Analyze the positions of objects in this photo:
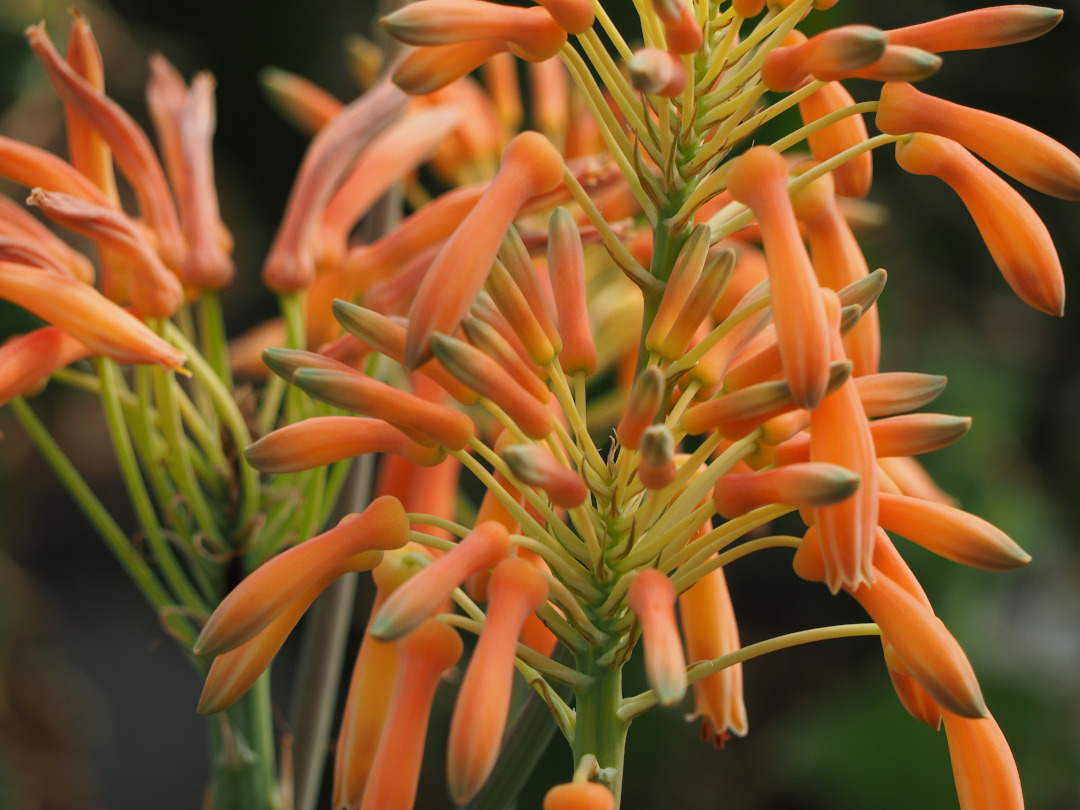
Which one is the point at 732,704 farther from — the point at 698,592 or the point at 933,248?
the point at 933,248

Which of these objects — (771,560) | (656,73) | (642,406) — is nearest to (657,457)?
(642,406)

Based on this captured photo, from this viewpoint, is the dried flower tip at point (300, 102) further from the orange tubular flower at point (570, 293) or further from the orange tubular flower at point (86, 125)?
the orange tubular flower at point (570, 293)

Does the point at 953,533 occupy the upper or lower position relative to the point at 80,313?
lower

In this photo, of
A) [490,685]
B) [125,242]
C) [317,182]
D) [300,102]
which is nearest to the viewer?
[490,685]

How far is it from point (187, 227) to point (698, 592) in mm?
407

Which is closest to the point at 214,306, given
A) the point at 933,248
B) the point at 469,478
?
the point at 469,478

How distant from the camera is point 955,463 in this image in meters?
1.43

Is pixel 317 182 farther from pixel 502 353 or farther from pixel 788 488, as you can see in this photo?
pixel 788 488

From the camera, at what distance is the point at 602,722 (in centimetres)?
42

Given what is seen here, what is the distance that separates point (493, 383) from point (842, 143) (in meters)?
0.20

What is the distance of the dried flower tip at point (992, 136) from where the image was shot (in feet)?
1.35

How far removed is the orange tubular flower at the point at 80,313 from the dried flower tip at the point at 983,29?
1.22 ft

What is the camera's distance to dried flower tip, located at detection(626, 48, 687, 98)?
0.36 m

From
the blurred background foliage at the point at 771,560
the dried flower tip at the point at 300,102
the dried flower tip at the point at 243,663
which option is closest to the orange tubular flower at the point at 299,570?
the dried flower tip at the point at 243,663
